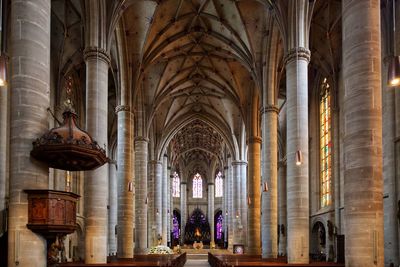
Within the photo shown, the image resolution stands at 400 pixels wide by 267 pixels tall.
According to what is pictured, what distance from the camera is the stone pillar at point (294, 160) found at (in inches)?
738

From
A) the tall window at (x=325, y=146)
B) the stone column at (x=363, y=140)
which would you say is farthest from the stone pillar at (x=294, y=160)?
the tall window at (x=325, y=146)

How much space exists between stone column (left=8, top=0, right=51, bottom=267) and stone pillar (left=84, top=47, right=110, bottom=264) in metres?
7.35

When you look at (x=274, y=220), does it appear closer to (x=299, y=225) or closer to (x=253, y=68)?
(x=299, y=225)

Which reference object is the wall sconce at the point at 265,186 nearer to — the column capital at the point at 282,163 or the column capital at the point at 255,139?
the column capital at the point at 255,139

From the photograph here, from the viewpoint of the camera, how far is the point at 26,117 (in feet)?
35.1

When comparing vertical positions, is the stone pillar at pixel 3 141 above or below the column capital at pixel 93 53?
below

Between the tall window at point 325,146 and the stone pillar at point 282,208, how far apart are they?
641 centimetres

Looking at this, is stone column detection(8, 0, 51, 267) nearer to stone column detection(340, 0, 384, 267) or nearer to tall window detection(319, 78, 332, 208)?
stone column detection(340, 0, 384, 267)

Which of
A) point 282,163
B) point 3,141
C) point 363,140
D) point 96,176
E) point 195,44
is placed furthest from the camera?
point 282,163

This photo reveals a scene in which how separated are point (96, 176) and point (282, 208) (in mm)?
21966

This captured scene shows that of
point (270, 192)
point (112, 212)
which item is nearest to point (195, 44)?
point (270, 192)

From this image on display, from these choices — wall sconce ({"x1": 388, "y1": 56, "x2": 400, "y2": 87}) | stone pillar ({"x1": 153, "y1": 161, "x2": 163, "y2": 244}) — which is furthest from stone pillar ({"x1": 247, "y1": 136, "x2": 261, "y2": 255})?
wall sconce ({"x1": 388, "y1": 56, "x2": 400, "y2": 87})

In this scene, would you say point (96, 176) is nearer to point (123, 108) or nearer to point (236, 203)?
point (123, 108)

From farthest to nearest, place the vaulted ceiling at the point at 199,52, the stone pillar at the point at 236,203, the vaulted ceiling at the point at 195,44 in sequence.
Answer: the stone pillar at the point at 236,203, the vaulted ceiling at the point at 199,52, the vaulted ceiling at the point at 195,44
